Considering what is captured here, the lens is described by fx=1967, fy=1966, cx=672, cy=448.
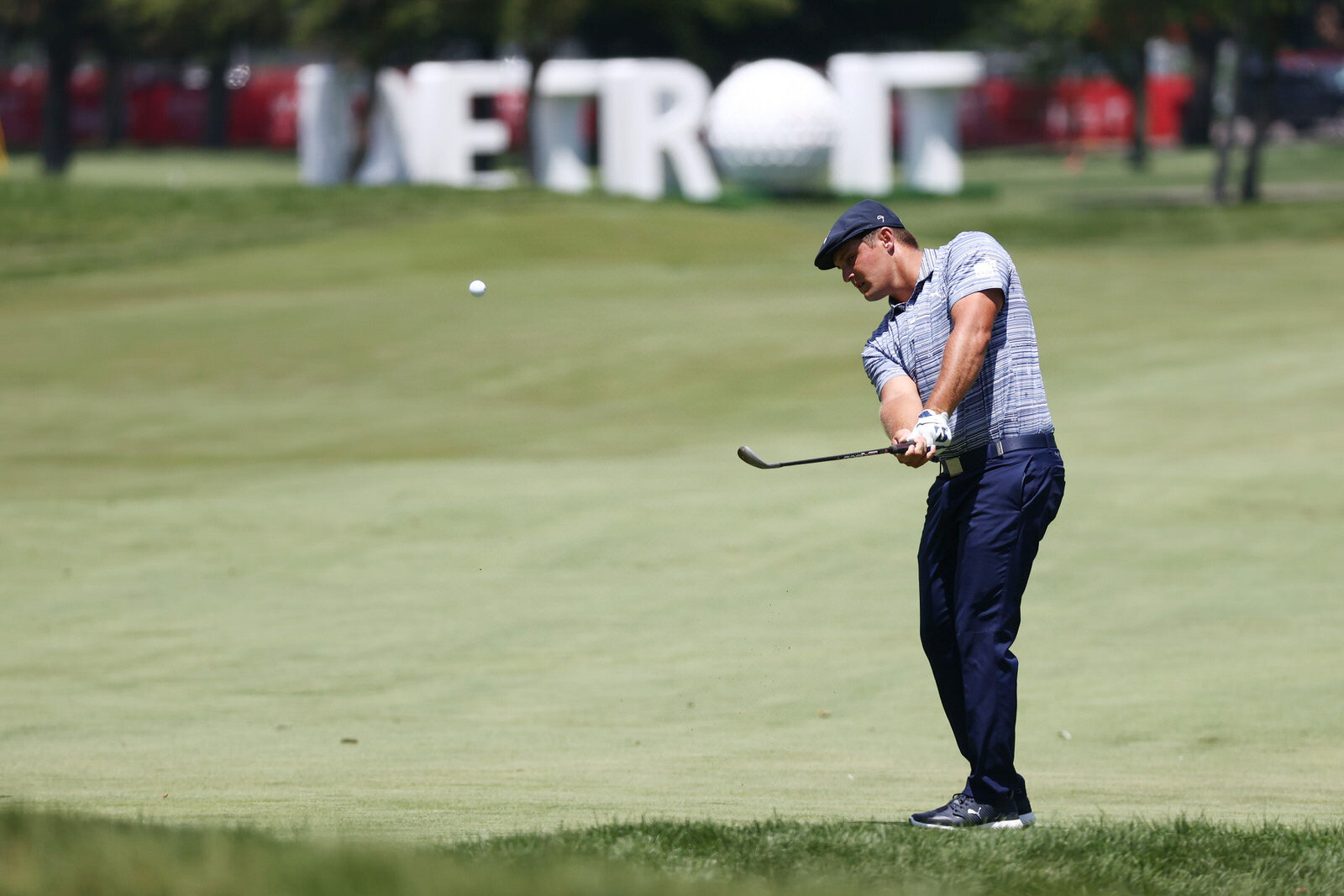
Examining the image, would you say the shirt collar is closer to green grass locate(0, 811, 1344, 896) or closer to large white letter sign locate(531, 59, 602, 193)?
green grass locate(0, 811, 1344, 896)

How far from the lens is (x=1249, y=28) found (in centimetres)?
4131

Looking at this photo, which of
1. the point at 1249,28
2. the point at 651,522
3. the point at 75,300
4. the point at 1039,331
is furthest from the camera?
the point at 1249,28

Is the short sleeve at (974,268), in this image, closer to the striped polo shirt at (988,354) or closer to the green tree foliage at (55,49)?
the striped polo shirt at (988,354)

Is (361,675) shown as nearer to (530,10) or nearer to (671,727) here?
(671,727)

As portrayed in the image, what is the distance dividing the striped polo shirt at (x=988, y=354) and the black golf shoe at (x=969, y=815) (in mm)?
1158

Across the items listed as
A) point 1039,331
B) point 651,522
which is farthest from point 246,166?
point 651,522

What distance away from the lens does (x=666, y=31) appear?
60438 mm

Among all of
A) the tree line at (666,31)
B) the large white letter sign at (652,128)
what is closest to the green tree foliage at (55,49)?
the tree line at (666,31)

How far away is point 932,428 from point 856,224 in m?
0.81

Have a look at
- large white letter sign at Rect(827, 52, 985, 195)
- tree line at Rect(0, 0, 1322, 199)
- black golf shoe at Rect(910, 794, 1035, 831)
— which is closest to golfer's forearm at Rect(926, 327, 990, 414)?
black golf shoe at Rect(910, 794, 1035, 831)

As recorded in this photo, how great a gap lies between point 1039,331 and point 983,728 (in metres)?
16.1

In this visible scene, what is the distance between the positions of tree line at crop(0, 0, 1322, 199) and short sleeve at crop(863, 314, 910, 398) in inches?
1362

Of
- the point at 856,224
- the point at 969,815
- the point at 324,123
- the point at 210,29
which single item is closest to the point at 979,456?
the point at 856,224

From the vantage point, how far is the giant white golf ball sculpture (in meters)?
44.5
